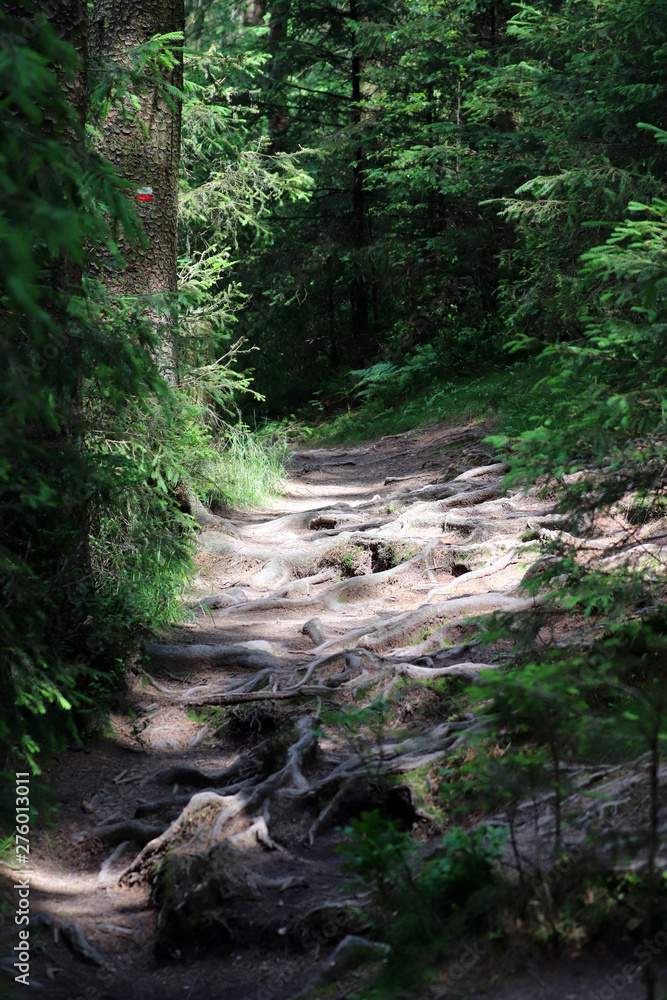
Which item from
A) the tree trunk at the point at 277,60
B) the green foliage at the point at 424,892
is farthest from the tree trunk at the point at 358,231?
the green foliage at the point at 424,892

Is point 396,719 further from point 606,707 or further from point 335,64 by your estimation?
point 335,64

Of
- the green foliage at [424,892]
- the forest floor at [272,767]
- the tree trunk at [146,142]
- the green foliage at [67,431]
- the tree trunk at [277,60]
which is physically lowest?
the forest floor at [272,767]

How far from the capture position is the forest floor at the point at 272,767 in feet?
10.8

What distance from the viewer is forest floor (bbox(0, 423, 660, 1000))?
3277 millimetres

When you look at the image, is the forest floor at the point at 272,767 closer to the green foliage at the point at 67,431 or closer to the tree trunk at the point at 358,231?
the green foliage at the point at 67,431

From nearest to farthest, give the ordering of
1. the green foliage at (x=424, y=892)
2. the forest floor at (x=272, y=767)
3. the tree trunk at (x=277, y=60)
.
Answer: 1. the green foliage at (x=424, y=892)
2. the forest floor at (x=272, y=767)
3. the tree trunk at (x=277, y=60)

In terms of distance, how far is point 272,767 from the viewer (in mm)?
4820

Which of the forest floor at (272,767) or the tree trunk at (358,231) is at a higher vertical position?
the tree trunk at (358,231)

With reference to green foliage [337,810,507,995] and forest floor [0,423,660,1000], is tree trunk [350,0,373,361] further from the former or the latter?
green foliage [337,810,507,995]

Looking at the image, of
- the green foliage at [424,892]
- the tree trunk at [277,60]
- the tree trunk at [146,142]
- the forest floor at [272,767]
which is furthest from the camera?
the tree trunk at [277,60]

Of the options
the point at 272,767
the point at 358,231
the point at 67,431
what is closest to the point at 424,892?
the point at 272,767

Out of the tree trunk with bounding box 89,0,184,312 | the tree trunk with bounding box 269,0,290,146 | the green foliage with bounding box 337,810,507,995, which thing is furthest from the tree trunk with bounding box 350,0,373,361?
the green foliage with bounding box 337,810,507,995

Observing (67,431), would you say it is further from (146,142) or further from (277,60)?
(277,60)

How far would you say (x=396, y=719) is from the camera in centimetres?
518
